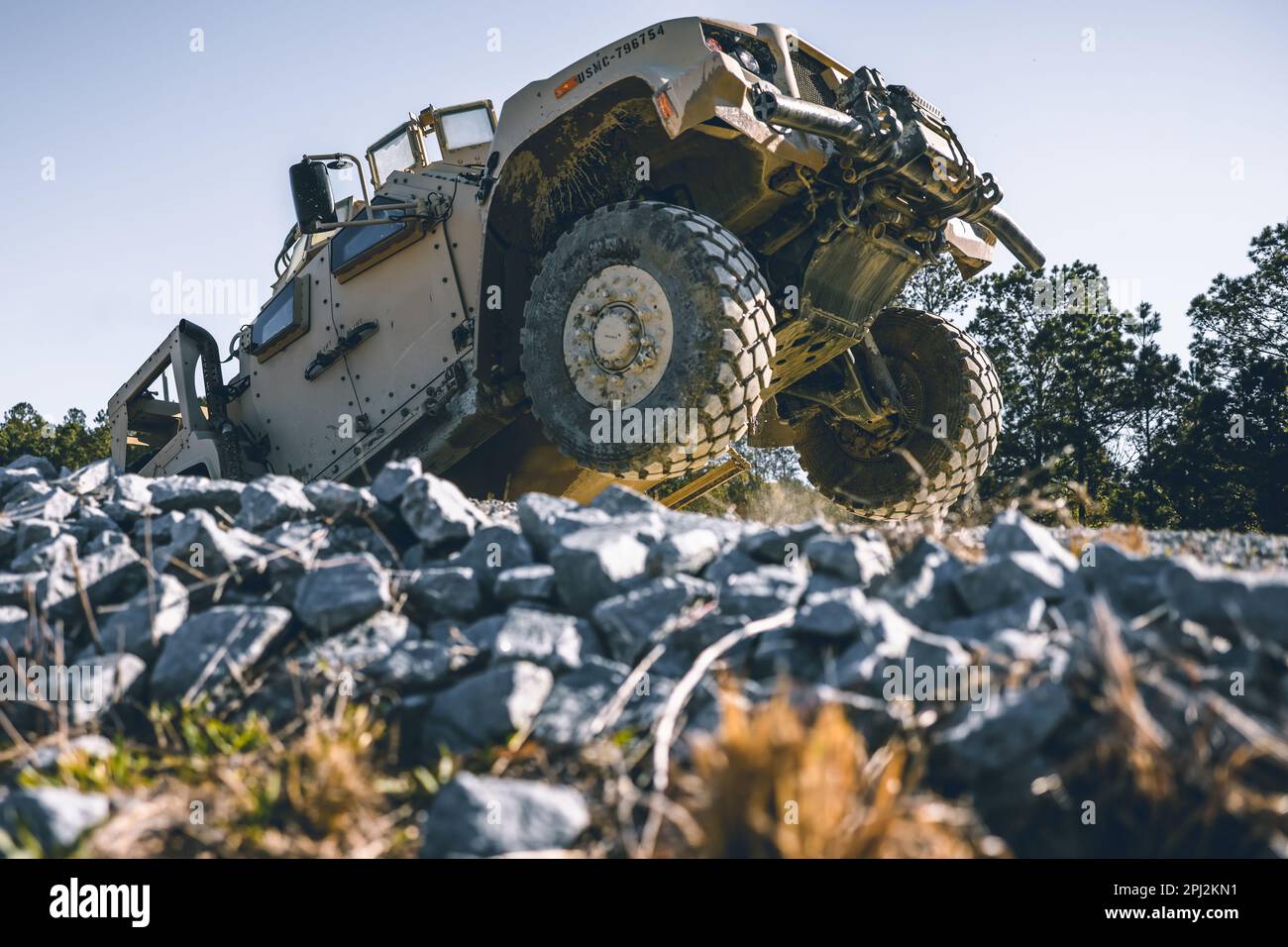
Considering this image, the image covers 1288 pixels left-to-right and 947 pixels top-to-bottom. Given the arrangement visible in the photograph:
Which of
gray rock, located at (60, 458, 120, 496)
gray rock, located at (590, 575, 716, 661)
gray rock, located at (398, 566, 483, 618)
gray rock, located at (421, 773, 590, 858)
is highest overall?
gray rock, located at (60, 458, 120, 496)

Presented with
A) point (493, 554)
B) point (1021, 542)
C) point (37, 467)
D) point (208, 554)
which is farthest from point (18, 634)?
point (1021, 542)

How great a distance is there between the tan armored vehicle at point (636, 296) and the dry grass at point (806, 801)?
8.09ft

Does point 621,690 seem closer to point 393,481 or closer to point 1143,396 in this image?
point 393,481

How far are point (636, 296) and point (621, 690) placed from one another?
246cm

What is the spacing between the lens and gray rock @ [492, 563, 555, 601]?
2.66 m

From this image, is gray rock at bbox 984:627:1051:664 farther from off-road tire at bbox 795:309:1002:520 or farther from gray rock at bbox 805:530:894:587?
off-road tire at bbox 795:309:1002:520

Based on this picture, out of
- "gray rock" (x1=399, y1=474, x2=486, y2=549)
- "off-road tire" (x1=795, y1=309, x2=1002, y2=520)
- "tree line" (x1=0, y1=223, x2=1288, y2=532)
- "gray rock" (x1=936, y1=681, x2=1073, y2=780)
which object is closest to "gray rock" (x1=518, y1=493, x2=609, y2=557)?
"gray rock" (x1=399, y1=474, x2=486, y2=549)

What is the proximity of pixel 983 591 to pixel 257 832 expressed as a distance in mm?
1723

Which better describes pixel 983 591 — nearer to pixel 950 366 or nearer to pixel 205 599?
pixel 205 599

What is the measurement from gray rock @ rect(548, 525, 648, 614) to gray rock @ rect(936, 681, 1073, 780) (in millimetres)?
1019

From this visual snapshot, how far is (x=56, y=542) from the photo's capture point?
10.2 feet

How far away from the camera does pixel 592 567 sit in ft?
8.66
